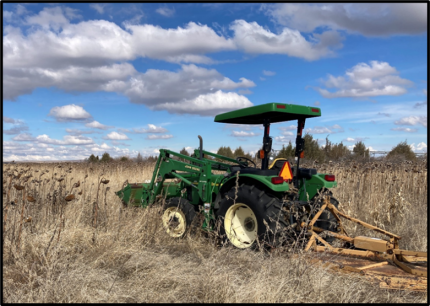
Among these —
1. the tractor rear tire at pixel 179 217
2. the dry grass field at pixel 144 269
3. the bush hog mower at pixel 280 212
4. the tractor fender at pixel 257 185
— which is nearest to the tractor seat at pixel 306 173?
the bush hog mower at pixel 280 212

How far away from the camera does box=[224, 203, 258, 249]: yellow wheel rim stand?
17.0 ft

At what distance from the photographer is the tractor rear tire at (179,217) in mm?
6115

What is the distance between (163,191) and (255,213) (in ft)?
9.05

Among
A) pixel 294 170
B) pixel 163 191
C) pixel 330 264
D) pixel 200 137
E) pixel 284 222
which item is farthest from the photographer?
pixel 163 191

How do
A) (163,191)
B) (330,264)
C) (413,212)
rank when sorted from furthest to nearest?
(413,212), (163,191), (330,264)

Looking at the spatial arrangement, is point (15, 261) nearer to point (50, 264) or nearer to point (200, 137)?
point (50, 264)

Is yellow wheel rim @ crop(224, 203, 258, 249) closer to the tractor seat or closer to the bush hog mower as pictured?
the bush hog mower

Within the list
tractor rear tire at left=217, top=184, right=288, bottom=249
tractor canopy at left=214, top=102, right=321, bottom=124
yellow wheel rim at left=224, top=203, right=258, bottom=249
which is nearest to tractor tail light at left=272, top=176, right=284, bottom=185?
tractor rear tire at left=217, top=184, right=288, bottom=249

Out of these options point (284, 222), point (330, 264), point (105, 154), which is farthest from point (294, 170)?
point (105, 154)

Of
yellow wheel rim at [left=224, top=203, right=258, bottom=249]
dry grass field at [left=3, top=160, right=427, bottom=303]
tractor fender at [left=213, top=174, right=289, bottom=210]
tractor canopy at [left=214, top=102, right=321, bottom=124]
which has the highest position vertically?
tractor canopy at [left=214, top=102, right=321, bottom=124]

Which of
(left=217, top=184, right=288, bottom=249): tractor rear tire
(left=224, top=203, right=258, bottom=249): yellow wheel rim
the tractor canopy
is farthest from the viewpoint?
(left=224, top=203, right=258, bottom=249): yellow wheel rim

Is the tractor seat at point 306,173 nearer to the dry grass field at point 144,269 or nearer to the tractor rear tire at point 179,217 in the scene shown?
the dry grass field at point 144,269

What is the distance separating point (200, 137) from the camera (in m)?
6.69

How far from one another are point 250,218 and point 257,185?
1.57 feet
